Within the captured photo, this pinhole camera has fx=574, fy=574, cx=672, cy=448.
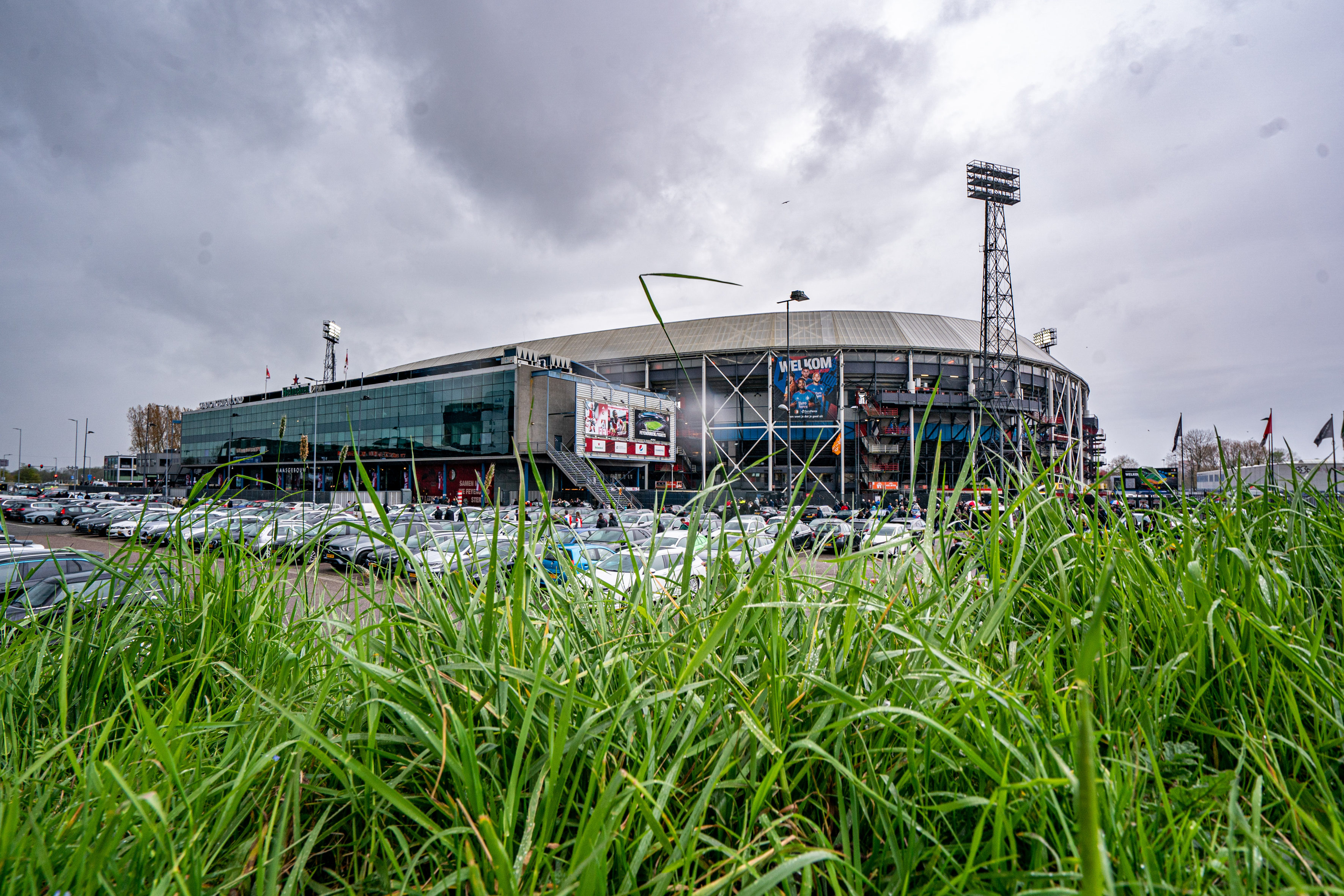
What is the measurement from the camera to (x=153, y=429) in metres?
91.3

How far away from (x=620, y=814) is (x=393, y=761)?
0.59 m

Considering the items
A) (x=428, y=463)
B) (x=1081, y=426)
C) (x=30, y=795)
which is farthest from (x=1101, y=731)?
(x=1081, y=426)

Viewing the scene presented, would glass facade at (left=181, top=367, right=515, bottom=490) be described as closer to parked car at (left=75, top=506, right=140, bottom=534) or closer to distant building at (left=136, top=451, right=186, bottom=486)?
parked car at (left=75, top=506, right=140, bottom=534)

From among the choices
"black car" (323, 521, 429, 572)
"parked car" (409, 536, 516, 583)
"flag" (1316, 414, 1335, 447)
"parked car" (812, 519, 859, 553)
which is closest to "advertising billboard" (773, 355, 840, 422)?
"flag" (1316, 414, 1335, 447)

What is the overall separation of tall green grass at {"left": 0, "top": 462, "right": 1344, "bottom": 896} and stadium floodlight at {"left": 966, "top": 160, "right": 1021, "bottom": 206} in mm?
51855

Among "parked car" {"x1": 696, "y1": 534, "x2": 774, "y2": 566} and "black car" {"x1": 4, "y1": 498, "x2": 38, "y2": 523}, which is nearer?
"parked car" {"x1": 696, "y1": 534, "x2": 774, "y2": 566}

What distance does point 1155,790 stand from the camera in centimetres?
109

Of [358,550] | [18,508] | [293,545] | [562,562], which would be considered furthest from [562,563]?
[18,508]

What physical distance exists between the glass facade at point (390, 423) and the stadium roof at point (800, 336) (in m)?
7.16

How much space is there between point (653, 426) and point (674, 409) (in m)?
3.47

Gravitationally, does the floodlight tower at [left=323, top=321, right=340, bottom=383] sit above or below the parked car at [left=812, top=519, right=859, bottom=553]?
above

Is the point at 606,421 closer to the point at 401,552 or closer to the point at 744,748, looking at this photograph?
the point at 401,552

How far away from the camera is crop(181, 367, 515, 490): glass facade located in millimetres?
48188

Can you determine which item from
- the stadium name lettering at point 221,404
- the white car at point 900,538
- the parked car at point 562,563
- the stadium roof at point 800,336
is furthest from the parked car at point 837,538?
the stadium name lettering at point 221,404
